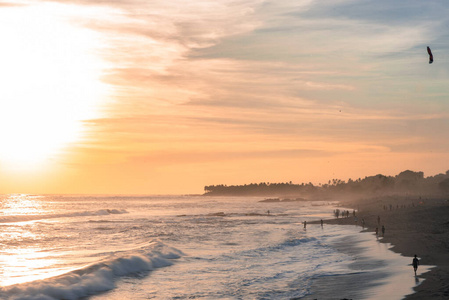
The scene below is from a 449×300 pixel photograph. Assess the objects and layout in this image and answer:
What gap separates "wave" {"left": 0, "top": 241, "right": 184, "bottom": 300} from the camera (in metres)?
26.0

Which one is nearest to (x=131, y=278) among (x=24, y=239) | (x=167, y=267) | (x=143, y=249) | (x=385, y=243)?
(x=167, y=267)

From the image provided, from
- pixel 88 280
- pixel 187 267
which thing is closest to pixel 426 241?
pixel 187 267

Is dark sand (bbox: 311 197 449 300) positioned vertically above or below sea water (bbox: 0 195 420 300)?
above

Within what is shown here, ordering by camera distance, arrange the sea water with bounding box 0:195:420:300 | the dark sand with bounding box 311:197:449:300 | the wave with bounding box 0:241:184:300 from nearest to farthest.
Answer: the dark sand with bounding box 311:197:449:300, the wave with bounding box 0:241:184:300, the sea water with bounding box 0:195:420:300

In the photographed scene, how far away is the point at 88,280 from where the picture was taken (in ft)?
97.1

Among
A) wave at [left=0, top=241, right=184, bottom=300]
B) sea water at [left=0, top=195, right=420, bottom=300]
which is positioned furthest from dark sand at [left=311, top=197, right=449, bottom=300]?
wave at [left=0, top=241, right=184, bottom=300]

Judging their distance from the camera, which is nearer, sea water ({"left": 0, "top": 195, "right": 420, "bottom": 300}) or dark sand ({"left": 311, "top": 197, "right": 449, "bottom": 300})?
dark sand ({"left": 311, "top": 197, "right": 449, "bottom": 300})

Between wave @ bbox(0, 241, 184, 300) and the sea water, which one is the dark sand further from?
wave @ bbox(0, 241, 184, 300)

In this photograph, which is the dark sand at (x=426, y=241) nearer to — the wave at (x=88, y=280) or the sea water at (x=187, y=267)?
the sea water at (x=187, y=267)

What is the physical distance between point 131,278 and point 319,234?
34225 millimetres

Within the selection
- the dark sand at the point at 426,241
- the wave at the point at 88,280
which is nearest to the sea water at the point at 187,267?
the wave at the point at 88,280

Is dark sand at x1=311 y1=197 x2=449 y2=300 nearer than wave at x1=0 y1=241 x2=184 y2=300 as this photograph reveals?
Yes

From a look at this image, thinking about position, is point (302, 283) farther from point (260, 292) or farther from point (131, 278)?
point (131, 278)

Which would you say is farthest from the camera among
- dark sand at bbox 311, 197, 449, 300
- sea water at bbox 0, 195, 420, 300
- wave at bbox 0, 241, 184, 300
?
sea water at bbox 0, 195, 420, 300
